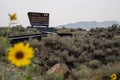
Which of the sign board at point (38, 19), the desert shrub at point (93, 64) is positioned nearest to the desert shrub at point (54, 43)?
the desert shrub at point (93, 64)

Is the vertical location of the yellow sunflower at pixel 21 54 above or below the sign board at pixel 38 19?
above

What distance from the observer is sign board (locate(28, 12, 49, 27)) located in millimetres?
Answer: 30125

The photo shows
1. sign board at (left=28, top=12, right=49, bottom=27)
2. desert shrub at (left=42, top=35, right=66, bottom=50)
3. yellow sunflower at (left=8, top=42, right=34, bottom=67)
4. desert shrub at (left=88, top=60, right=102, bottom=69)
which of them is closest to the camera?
yellow sunflower at (left=8, top=42, right=34, bottom=67)

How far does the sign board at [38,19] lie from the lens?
98.8 ft

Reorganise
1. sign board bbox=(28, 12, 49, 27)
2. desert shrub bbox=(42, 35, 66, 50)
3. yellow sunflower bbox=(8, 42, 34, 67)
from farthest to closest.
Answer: sign board bbox=(28, 12, 49, 27), desert shrub bbox=(42, 35, 66, 50), yellow sunflower bbox=(8, 42, 34, 67)

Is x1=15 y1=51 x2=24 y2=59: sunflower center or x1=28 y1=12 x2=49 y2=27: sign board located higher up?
x1=15 y1=51 x2=24 y2=59: sunflower center

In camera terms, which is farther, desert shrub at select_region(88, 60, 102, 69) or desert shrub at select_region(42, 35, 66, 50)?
desert shrub at select_region(42, 35, 66, 50)

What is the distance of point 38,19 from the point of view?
30.3m

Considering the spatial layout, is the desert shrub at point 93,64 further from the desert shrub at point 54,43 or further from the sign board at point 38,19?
the sign board at point 38,19

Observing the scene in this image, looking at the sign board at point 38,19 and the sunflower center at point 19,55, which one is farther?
the sign board at point 38,19

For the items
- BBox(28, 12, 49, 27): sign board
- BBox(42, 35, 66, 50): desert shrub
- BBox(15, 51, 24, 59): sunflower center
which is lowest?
BBox(28, 12, 49, 27): sign board

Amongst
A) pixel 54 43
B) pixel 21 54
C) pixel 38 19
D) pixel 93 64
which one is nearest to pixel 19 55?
pixel 21 54

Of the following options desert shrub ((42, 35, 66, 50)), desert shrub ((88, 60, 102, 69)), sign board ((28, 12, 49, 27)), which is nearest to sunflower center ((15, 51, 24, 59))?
desert shrub ((88, 60, 102, 69))

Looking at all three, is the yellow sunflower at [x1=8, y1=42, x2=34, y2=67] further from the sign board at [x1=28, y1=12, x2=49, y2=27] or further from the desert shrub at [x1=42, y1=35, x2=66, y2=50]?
the sign board at [x1=28, y1=12, x2=49, y2=27]
